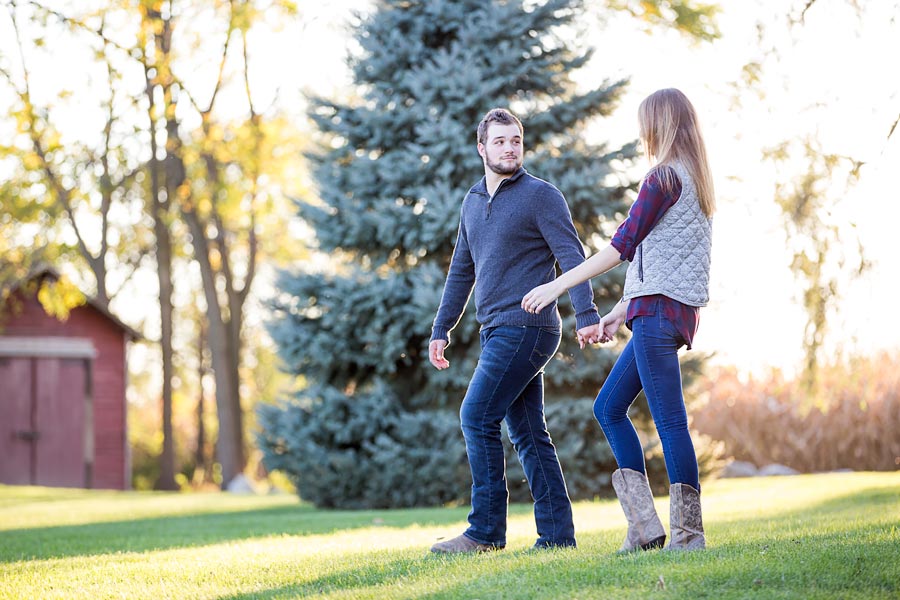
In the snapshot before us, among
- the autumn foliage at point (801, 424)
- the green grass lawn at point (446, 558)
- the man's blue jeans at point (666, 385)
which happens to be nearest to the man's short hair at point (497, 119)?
the man's blue jeans at point (666, 385)

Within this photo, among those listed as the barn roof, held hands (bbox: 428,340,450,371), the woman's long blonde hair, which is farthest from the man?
the barn roof

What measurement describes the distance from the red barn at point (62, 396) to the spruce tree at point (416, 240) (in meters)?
11.0

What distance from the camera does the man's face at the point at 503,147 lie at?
4680mm

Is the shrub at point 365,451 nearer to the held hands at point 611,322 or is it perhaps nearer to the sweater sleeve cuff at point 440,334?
the sweater sleeve cuff at point 440,334

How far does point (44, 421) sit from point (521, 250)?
61.4 feet

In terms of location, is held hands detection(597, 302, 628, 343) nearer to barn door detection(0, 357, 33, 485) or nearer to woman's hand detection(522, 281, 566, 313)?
woman's hand detection(522, 281, 566, 313)

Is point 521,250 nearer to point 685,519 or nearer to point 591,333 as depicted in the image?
point 591,333

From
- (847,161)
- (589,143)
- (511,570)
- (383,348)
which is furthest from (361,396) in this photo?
(511,570)

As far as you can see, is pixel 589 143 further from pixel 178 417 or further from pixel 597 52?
pixel 178 417

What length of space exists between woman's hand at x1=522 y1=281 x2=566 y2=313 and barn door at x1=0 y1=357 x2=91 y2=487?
62.0ft

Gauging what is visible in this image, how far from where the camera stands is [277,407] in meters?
11.2

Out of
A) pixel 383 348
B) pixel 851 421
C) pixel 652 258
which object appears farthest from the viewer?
pixel 851 421

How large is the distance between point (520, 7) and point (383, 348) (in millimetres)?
3811

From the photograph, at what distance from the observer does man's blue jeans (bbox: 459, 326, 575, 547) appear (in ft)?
15.1
